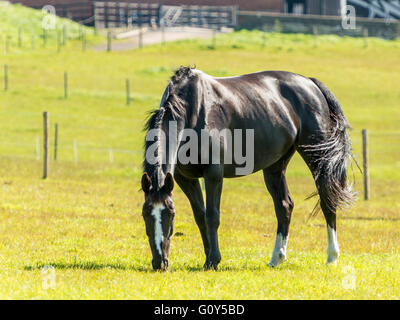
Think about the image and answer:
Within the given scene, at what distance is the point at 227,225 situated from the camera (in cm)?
1355

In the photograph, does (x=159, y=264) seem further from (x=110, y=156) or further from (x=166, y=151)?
(x=110, y=156)

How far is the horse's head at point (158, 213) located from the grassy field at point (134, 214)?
33 centimetres

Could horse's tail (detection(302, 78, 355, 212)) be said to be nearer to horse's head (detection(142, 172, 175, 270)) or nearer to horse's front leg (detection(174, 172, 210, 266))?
horse's front leg (detection(174, 172, 210, 266))

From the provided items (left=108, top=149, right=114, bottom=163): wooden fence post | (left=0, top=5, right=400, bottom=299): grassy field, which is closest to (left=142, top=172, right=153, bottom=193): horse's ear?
(left=0, top=5, right=400, bottom=299): grassy field

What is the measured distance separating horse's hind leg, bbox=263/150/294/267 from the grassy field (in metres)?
0.33

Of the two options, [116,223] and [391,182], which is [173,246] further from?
[391,182]

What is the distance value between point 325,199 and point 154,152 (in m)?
2.94

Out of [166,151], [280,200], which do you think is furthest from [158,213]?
[280,200]

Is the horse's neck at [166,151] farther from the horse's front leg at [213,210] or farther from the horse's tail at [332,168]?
the horse's tail at [332,168]

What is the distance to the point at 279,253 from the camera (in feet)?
30.2

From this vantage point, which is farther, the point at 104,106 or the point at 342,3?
the point at 342,3

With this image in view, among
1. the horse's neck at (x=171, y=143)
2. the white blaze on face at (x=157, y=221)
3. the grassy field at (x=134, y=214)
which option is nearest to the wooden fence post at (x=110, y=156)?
the grassy field at (x=134, y=214)

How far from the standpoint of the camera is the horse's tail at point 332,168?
31.0 feet
